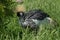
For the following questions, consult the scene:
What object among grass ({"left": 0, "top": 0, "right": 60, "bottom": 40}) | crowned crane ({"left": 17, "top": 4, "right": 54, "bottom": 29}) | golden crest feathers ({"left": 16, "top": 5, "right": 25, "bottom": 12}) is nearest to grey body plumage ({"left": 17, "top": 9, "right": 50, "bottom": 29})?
crowned crane ({"left": 17, "top": 4, "right": 54, "bottom": 29})

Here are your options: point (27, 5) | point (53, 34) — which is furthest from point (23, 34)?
point (27, 5)

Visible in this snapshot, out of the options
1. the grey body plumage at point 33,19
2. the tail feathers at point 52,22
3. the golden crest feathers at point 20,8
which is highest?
the grey body plumage at point 33,19

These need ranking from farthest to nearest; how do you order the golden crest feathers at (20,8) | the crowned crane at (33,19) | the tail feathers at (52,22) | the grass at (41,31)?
the golden crest feathers at (20,8), the tail feathers at (52,22), the crowned crane at (33,19), the grass at (41,31)

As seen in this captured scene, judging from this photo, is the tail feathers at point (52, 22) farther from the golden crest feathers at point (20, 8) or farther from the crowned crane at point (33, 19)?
the golden crest feathers at point (20, 8)

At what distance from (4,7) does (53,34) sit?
1.26 m

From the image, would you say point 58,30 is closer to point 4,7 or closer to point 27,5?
point 4,7

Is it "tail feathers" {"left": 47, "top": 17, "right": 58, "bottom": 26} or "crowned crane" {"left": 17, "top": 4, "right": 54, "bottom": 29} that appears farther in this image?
"tail feathers" {"left": 47, "top": 17, "right": 58, "bottom": 26}

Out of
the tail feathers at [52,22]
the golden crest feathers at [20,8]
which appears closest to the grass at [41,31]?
the tail feathers at [52,22]

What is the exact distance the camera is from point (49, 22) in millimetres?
6367

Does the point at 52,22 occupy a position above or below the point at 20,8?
above

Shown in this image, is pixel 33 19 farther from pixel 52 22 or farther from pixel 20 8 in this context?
pixel 20 8

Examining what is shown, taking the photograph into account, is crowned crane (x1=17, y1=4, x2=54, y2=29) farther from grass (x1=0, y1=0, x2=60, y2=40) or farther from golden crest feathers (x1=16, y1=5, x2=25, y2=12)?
golden crest feathers (x1=16, y1=5, x2=25, y2=12)

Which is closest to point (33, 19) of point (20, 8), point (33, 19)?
point (33, 19)

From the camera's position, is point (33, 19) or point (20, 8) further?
point (20, 8)
